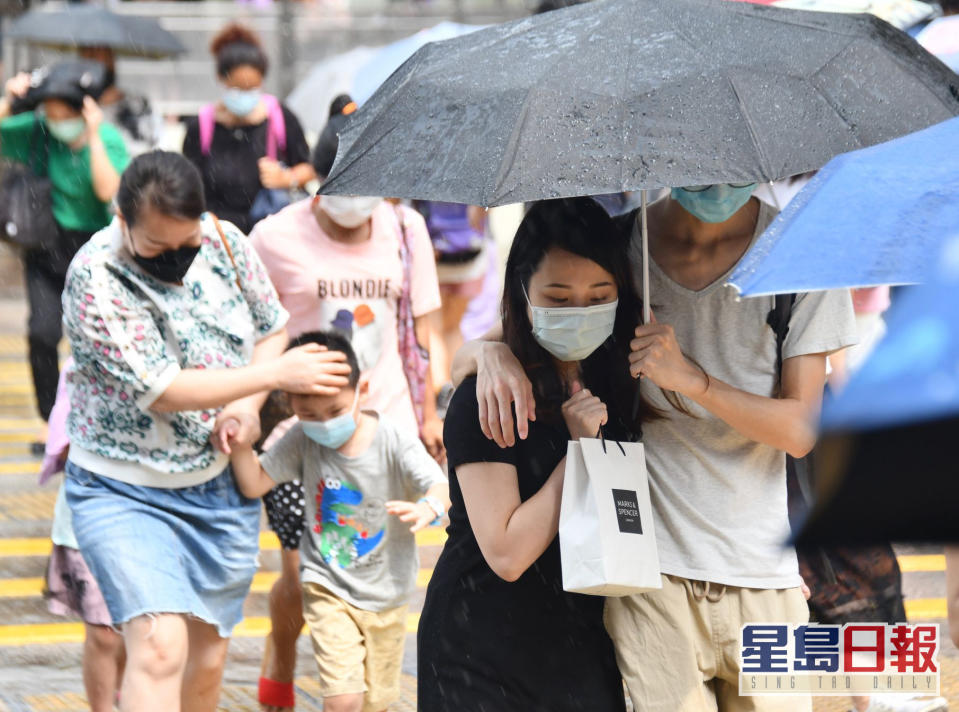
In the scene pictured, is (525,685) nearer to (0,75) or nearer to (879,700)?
(879,700)

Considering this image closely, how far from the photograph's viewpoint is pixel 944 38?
6.23m

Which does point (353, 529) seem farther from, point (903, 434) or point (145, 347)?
point (903, 434)

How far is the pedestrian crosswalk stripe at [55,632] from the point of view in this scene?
636cm

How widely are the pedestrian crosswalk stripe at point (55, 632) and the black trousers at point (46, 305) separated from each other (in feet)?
6.91

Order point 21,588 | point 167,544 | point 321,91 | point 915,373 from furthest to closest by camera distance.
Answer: point 321,91
point 21,588
point 167,544
point 915,373

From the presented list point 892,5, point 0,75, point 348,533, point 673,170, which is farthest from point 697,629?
point 0,75

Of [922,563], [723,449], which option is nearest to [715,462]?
[723,449]

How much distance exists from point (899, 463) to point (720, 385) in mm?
1810

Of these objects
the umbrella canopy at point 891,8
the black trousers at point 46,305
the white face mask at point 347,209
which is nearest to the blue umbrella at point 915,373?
the white face mask at point 347,209

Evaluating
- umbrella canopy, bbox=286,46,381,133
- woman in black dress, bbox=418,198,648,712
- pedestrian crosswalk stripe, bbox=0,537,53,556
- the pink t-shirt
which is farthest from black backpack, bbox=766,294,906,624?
umbrella canopy, bbox=286,46,381,133

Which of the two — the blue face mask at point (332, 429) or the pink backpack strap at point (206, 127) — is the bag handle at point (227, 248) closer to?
the blue face mask at point (332, 429)

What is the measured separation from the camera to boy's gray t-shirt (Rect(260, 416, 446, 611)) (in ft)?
16.1

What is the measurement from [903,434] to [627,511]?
5.92ft

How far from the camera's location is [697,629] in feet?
11.2
